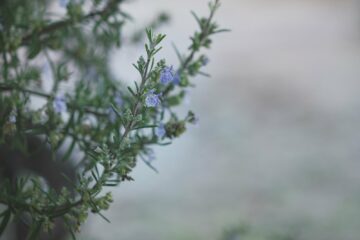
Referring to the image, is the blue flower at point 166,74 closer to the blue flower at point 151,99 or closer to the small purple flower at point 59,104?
the blue flower at point 151,99

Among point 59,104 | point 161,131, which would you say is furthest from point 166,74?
point 59,104

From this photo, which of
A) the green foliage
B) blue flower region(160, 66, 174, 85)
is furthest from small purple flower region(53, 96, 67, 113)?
blue flower region(160, 66, 174, 85)

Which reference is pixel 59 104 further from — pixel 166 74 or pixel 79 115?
pixel 166 74

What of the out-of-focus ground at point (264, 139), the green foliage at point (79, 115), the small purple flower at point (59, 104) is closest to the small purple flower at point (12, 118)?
the green foliage at point (79, 115)

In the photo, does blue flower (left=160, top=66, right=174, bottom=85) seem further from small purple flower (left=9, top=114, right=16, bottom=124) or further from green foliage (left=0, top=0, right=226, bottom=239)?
small purple flower (left=9, top=114, right=16, bottom=124)

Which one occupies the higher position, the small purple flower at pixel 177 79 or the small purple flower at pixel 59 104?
the small purple flower at pixel 177 79

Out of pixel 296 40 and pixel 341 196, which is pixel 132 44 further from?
pixel 296 40

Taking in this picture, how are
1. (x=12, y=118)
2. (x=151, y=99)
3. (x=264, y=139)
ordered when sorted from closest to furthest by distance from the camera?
(x=151, y=99), (x=12, y=118), (x=264, y=139)
